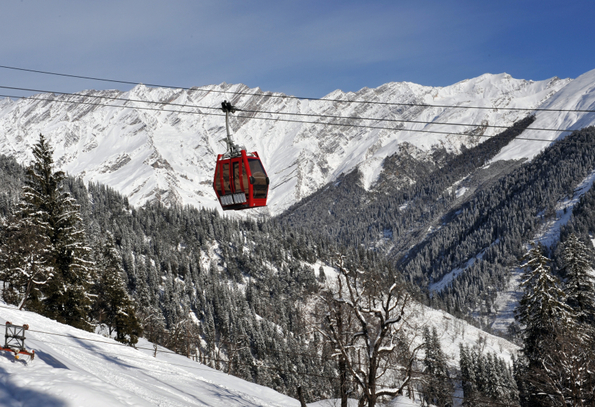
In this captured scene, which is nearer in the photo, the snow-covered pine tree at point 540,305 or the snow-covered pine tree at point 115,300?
the snow-covered pine tree at point 540,305

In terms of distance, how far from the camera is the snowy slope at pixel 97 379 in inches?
530

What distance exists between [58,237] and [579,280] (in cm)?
3754

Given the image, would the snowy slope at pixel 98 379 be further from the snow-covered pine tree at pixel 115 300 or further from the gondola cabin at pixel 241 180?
the snow-covered pine tree at pixel 115 300

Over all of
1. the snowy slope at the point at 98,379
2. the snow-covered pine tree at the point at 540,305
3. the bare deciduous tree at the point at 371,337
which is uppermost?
the snow-covered pine tree at the point at 540,305

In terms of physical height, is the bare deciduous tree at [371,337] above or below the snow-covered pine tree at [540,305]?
below

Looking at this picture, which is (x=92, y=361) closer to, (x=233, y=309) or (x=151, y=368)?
(x=151, y=368)

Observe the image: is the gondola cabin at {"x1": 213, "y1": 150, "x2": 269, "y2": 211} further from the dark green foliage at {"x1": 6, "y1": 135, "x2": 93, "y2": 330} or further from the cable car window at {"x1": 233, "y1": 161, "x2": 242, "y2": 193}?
A: the dark green foliage at {"x1": 6, "y1": 135, "x2": 93, "y2": 330}

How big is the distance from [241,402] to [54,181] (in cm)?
2189

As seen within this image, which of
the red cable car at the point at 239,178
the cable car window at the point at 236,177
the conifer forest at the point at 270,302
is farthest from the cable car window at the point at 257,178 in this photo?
the conifer forest at the point at 270,302

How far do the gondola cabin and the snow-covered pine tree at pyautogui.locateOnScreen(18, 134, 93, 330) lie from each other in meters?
19.3

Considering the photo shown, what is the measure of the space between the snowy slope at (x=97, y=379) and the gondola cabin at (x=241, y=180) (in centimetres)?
837

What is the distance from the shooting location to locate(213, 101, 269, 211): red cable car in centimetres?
1912

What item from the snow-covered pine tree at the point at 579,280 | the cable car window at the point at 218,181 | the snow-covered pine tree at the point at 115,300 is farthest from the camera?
the snow-covered pine tree at the point at 115,300

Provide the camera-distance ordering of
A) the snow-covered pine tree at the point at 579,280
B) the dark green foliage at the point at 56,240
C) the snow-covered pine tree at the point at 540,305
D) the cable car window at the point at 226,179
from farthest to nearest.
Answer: the dark green foliage at the point at 56,240, the snow-covered pine tree at the point at 579,280, the snow-covered pine tree at the point at 540,305, the cable car window at the point at 226,179
